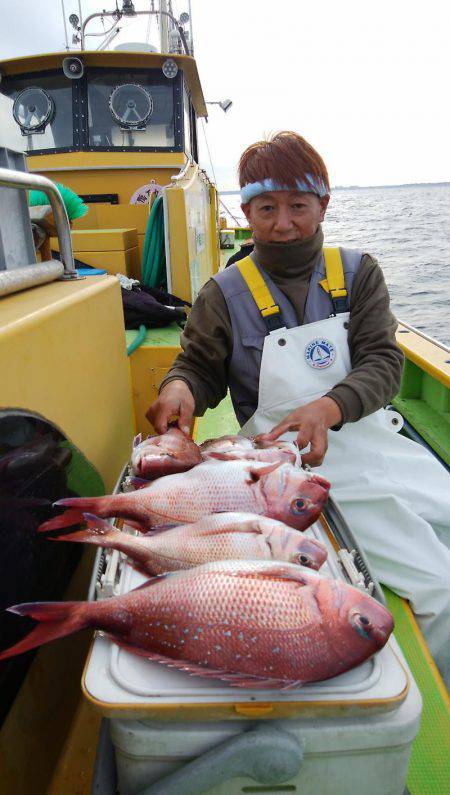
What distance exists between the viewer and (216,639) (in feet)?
3.83

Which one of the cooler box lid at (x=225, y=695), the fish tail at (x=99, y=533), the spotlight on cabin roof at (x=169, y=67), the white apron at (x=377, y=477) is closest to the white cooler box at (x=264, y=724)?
the cooler box lid at (x=225, y=695)

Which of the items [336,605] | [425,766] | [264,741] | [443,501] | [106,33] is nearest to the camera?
[264,741]

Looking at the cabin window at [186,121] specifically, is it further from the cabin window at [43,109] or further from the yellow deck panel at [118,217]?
the cabin window at [43,109]

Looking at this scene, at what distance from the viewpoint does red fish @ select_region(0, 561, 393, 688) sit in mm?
1130

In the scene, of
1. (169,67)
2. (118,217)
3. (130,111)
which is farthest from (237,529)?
(169,67)

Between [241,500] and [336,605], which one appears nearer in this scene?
[336,605]

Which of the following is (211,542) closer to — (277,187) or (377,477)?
(377,477)

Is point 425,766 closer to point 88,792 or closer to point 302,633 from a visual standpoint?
point 302,633

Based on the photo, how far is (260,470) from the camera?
65.7 inches

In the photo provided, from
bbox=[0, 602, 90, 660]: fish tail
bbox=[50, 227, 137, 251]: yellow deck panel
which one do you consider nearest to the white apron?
bbox=[0, 602, 90, 660]: fish tail

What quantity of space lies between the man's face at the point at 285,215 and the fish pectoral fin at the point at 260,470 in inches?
49.3

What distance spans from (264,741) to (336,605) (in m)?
0.31

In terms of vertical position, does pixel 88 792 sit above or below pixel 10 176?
below

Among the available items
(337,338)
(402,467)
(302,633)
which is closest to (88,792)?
(302,633)
